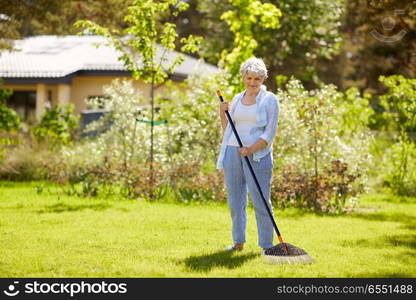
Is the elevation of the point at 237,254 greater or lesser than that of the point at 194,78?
lesser

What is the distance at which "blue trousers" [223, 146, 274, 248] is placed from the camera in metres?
7.42

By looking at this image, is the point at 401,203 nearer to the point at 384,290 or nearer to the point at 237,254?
the point at 237,254

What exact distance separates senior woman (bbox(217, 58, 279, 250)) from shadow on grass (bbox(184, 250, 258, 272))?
291 mm

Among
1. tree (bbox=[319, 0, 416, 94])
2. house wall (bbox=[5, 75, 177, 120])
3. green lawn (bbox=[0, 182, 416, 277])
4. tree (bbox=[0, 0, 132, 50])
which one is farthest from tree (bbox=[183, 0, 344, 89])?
green lawn (bbox=[0, 182, 416, 277])

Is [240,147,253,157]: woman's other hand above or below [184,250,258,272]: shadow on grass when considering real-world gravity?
above

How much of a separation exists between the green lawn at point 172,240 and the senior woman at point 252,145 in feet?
1.51

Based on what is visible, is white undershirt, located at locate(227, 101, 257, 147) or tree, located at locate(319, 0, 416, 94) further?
tree, located at locate(319, 0, 416, 94)

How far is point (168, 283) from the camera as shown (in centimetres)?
606

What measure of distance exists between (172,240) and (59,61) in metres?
18.8

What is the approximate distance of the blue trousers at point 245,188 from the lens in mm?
7418

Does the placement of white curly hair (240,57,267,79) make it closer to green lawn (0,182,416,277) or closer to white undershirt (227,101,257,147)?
white undershirt (227,101,257,147)

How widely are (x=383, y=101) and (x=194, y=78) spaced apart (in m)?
3.89

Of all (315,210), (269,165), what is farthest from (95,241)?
(315,210)

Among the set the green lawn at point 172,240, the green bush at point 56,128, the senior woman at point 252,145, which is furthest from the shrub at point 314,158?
the green bush at point 56,128
